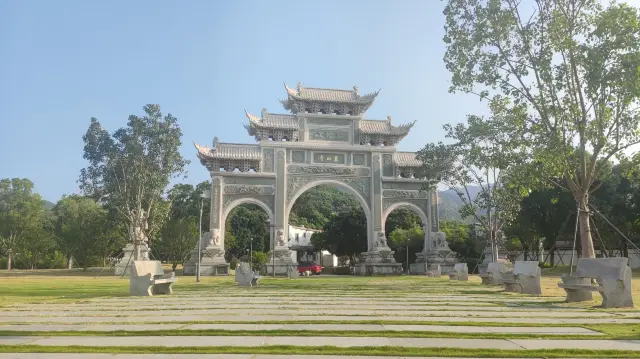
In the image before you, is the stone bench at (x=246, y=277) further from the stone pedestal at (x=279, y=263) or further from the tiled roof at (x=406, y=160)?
the tiled roof at (x=406, y=160)

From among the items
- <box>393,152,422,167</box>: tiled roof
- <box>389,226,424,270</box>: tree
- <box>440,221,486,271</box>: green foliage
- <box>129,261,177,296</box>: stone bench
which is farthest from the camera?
<box>389,226,424,270</box>: tree

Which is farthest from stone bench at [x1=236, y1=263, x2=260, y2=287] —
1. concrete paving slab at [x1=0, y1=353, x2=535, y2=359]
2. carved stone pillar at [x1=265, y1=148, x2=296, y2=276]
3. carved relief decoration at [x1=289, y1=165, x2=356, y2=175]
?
carved relief decoration at [x1=289, y1=165, x2=356, y2=175]

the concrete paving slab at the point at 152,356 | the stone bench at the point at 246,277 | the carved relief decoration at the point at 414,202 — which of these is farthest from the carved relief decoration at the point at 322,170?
the concrete paving slab at the point at 152,356

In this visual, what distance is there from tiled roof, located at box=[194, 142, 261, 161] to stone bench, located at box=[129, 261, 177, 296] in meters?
18.7

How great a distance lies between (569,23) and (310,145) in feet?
64.5

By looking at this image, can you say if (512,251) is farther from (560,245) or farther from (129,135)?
(129,135)

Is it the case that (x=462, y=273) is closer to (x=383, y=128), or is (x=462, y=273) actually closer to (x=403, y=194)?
(x=403, y=194)

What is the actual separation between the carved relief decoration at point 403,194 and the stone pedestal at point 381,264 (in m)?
3.62

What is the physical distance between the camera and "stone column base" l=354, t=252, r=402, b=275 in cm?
2888

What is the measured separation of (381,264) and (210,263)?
9.58m

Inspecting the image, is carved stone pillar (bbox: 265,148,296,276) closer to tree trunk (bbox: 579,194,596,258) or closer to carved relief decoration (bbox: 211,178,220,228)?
carved relief decoration (bbox: 211,178,220,228)

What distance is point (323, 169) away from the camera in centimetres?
3053

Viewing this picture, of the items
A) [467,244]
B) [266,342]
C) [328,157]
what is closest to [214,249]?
[328,157]

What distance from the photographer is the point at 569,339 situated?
4.85 meters
